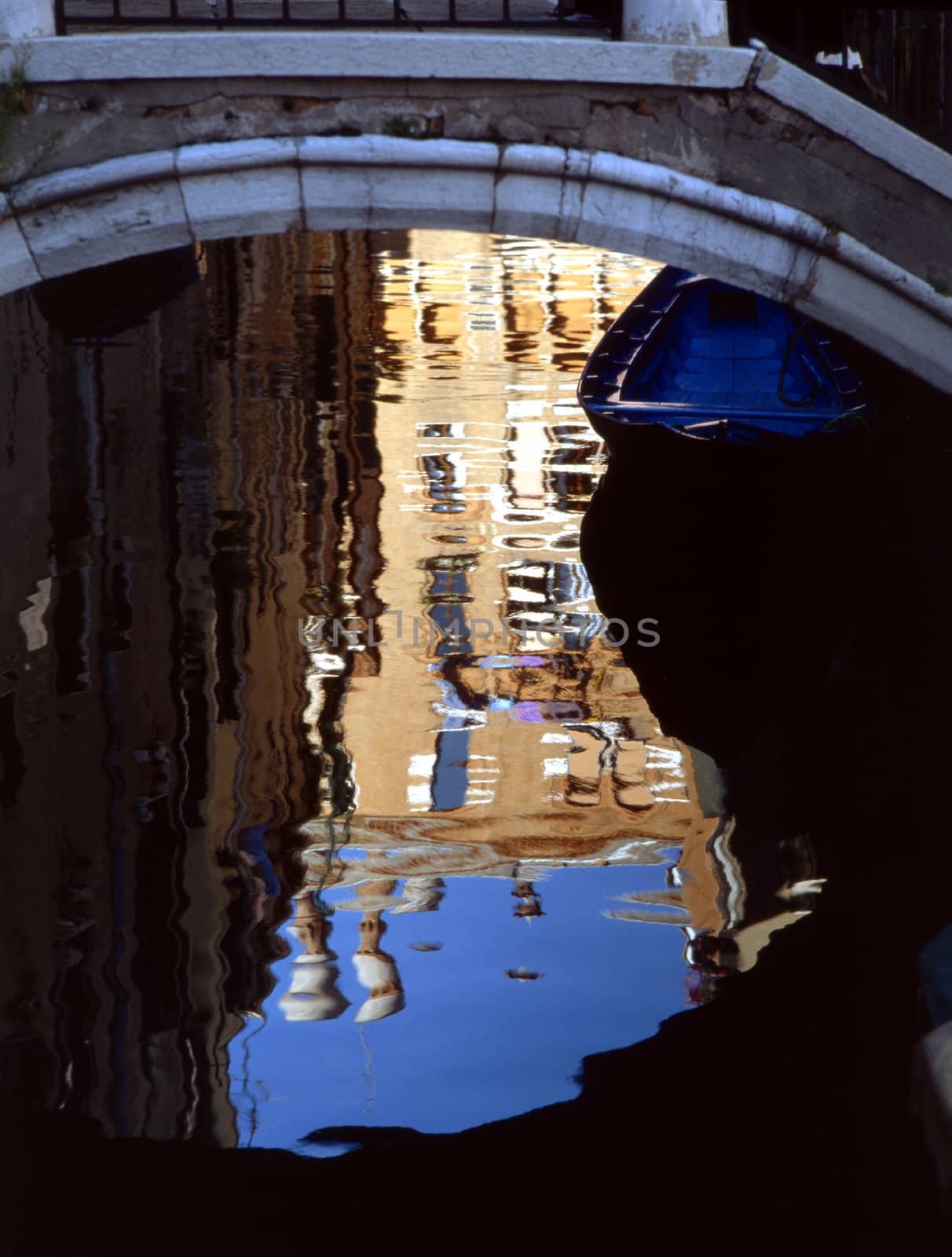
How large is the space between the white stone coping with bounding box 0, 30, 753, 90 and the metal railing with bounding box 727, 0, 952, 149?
2.15 feet

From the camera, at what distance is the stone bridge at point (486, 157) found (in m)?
2.78

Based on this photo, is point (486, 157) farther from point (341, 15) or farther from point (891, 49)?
point (891, 49)

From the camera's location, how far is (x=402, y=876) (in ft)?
10.4

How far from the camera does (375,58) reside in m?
2.81

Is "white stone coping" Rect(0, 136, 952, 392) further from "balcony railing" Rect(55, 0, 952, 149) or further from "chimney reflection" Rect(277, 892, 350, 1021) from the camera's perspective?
"chimney reflection" Rect(277, 892, 350, 1021)

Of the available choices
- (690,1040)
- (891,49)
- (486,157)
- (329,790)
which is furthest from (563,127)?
(891,49)

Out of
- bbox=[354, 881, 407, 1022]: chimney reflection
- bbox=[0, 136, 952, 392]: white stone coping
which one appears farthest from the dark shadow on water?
bbox=[0, 136, 952, 392]: white stone coping

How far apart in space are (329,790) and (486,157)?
1.44 m

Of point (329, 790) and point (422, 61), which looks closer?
point (422, 61)

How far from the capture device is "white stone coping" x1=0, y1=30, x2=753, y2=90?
274 cm

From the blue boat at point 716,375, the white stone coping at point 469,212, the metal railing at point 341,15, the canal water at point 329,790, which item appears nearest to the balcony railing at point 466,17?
the metal railing at point 341,15

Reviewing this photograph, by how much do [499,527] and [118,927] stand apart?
9.13 feet

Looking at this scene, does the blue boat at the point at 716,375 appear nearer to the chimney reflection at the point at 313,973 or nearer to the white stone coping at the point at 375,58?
the white stone coping at the point at 375,58

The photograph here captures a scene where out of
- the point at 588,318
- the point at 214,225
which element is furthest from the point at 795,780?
the point at 588,318
